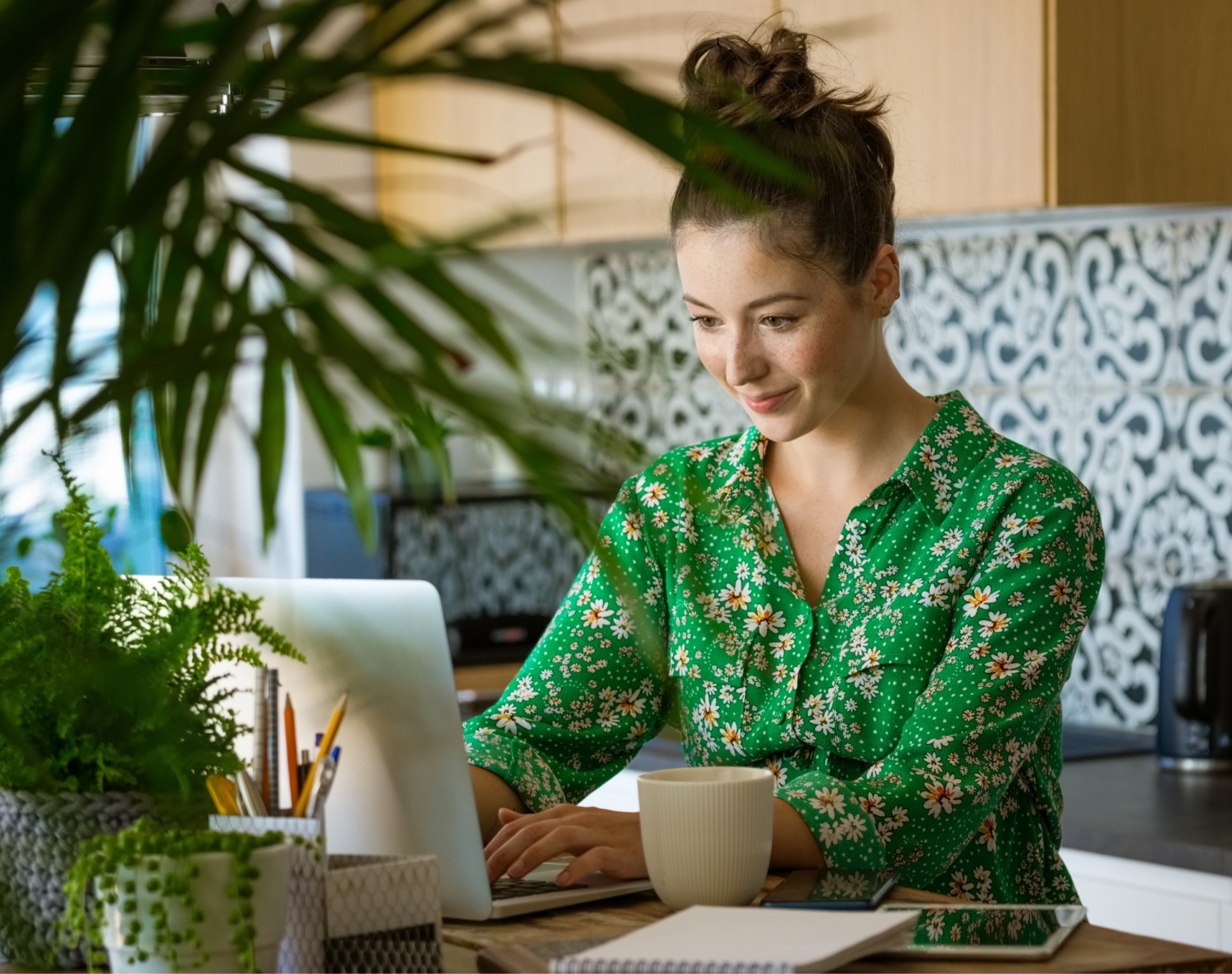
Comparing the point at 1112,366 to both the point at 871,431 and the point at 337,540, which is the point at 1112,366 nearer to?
the point at 871,431

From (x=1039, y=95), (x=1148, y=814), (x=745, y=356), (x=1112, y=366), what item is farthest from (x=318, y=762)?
(x=1112, y=366)

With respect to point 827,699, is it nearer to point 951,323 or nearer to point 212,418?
point 212,418

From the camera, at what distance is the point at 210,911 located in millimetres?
860

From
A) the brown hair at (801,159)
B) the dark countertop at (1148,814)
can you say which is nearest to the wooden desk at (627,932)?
the brown hair at (801,159)

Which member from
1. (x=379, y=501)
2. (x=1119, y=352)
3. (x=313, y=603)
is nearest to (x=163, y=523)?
(x=313, y=603)

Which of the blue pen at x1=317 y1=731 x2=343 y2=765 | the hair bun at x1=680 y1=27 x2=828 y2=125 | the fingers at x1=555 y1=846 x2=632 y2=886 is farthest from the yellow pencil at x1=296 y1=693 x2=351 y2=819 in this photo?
the hair bun at x1=680 y1=27 x2=828 y2=125

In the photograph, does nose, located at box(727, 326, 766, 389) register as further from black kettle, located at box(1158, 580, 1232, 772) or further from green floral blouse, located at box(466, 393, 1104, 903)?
black kettle, located at box(1158, 580, 1232, 772)

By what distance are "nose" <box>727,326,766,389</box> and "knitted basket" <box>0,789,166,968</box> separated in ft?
2.21

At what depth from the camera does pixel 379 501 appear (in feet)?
10.7

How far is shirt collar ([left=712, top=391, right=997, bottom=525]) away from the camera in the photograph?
1521mm

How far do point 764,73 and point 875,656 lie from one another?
0.55 meters

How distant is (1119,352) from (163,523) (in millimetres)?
2009

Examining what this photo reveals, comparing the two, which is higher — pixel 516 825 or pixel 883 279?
pixel 883 279

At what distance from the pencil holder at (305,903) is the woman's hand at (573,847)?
0.82 feet
